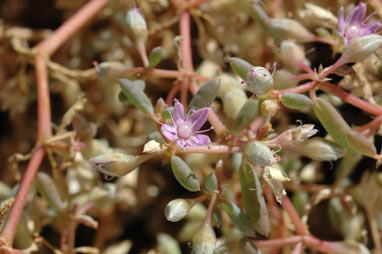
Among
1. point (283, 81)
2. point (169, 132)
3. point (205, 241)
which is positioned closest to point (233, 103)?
point (283, 81)

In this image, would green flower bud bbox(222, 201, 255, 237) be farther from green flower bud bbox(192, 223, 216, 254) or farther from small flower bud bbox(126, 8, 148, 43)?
small flower bud bbox(126, 8, 148, 43)

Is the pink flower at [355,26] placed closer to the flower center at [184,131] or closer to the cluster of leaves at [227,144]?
the cluster of leaves at [227,144]

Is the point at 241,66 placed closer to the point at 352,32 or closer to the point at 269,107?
the point at 269,107

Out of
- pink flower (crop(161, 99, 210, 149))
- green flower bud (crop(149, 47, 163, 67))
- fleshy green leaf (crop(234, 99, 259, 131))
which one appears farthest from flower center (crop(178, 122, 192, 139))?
green flower bud (crop(149, 47, 163, 67))

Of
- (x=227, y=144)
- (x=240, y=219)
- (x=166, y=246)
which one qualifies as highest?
(x=227, y=144)

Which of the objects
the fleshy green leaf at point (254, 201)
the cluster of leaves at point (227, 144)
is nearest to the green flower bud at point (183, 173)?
the cluster of leaves at point (227, 144)

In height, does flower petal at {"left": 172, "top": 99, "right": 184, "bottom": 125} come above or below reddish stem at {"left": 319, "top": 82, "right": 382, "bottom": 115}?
above
